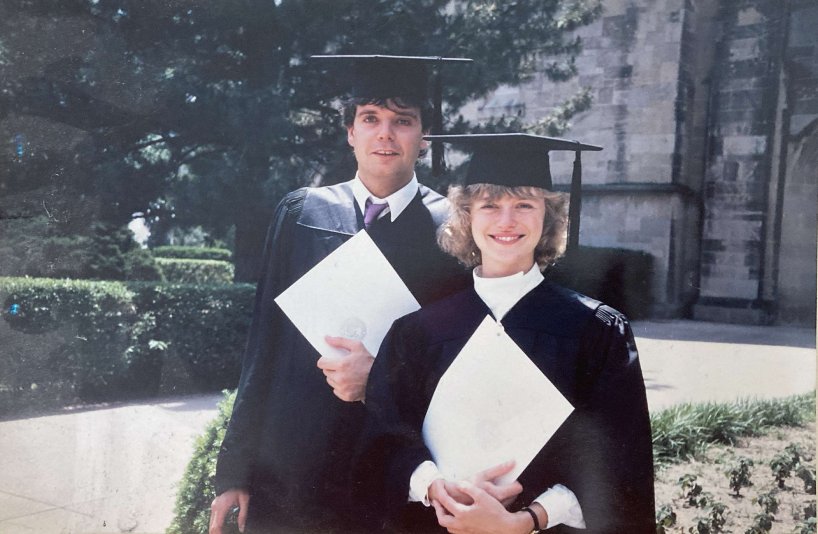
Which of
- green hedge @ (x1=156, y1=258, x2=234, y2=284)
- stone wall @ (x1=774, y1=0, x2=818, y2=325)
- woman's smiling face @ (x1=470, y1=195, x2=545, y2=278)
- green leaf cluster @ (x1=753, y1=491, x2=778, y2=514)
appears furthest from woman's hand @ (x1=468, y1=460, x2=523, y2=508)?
green hedge @ (x1=156, y1=258, x2=234, y2=284)

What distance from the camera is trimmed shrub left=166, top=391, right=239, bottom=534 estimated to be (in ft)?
9.33

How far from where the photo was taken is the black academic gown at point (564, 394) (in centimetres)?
193

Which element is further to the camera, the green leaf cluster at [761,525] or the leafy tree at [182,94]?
the leafy tree at [182,94]

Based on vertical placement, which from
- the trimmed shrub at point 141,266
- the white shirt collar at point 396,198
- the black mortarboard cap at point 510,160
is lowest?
the trimmed shrub at point 141,266

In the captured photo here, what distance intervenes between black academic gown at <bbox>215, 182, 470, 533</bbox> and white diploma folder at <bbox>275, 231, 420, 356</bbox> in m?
0.03

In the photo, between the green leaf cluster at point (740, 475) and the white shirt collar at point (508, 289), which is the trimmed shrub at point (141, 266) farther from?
the green leaf cluster at point (740, 475)

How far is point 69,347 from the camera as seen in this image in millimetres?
3848

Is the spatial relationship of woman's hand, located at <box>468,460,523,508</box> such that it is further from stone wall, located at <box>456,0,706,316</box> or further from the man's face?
stone wall, located at <box>456,0,706,316</box>

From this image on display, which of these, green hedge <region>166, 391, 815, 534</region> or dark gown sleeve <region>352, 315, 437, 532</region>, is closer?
dark gown sleeve <region>352, 315, 437, 532</region>

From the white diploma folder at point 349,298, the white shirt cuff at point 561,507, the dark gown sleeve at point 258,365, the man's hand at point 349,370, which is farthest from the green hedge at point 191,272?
the white shirt cuff at point 561,507

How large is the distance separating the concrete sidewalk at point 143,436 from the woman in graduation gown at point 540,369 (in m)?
0.88

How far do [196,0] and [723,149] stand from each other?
2.43 meters

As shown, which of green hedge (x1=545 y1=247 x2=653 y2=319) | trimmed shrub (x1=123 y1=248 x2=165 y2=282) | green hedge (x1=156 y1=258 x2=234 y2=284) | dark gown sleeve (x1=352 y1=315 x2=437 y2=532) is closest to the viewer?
dark gown sleeve (x1=352 y1=315 x2=437 y2=532)

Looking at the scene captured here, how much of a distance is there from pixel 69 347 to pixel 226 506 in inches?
72.0
